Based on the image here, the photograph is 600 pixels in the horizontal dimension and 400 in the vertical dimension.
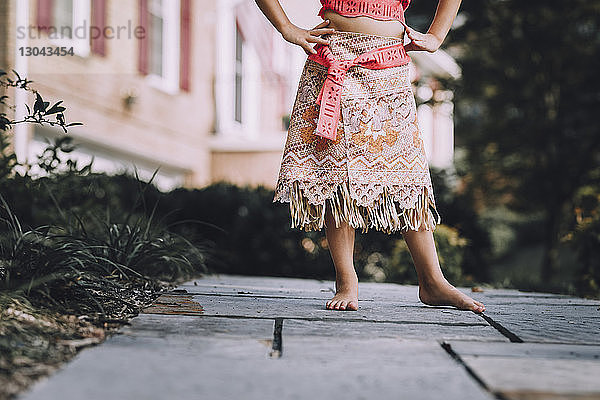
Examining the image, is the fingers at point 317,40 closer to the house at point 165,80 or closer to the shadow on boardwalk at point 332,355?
the shadow on boardwalk at point 332,355

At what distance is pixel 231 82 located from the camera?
1090 centimetres

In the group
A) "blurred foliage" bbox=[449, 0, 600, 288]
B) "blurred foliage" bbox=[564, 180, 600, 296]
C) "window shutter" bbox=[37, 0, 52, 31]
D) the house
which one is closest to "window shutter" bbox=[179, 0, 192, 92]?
the house

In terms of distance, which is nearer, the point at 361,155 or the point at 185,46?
the point at 361,155

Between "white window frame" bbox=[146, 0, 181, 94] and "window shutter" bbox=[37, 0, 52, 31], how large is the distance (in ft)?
7.54

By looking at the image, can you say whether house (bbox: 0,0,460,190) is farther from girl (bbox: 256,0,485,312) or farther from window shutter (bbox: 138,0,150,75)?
girl (bbox: 256,0,485,312)

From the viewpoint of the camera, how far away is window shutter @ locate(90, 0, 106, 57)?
7.62m

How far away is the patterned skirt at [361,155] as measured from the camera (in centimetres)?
268

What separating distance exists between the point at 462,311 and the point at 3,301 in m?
1.55

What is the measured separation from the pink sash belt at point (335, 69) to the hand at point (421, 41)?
7cm

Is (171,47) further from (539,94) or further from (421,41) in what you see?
(421,41)

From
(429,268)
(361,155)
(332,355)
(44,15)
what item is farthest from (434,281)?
(44,15)

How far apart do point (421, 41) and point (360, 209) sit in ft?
2.21

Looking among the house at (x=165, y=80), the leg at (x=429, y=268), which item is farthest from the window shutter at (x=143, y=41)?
the leg at (x=429, y=268)

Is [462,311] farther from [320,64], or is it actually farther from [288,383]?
[288,383]
